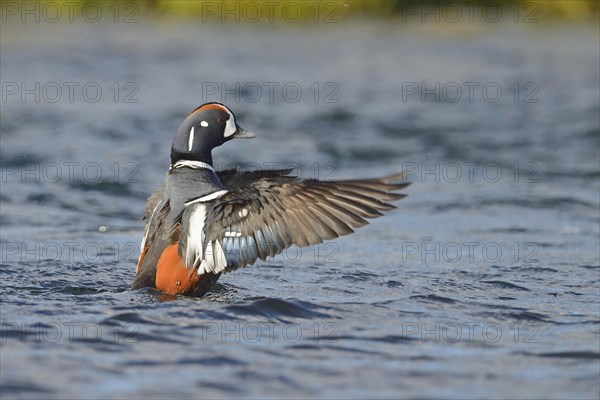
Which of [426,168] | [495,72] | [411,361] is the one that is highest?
[495,72]

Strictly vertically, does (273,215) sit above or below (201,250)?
above

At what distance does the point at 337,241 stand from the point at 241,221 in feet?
9.80

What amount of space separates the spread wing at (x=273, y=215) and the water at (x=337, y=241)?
394 mm

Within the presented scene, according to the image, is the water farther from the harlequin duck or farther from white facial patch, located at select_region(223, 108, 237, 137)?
white facial patch, located at select_region(223, 108, 237, 137)

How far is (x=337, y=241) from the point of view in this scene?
9250 mm

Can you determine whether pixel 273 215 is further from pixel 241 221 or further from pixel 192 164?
pixel 192 164

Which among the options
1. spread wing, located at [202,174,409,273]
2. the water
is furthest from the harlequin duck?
the water

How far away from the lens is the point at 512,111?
570 inches

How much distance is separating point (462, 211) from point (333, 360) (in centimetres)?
496

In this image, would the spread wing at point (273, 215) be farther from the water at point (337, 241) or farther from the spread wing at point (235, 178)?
the spread wing at point (235, 178)

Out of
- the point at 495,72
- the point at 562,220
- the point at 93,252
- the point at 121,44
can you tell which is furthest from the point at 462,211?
the point at 121,44

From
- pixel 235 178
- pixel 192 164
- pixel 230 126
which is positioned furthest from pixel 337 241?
pixel 192 164

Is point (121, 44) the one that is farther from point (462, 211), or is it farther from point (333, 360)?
point (333, 360)

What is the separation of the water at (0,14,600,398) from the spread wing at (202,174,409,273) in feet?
1.29
